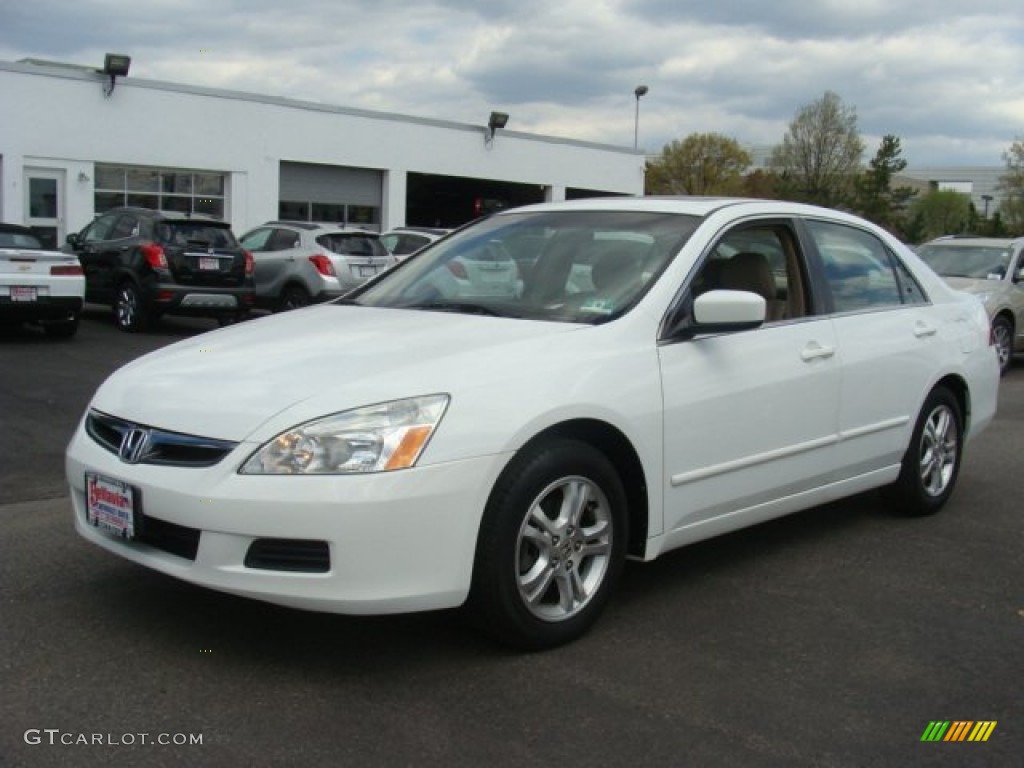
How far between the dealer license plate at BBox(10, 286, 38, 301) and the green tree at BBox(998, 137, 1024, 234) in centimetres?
5762

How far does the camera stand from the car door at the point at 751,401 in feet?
13.3

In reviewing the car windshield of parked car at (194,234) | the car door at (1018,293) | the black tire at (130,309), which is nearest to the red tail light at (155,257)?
the car windshield of parked car at (194,234)

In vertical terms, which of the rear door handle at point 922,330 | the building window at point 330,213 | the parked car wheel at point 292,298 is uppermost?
the building window at point 330,213

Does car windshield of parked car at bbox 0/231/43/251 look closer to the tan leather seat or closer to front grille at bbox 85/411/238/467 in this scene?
front grille at bbox 85/411/238/467

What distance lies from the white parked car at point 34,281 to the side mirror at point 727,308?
1046 cm

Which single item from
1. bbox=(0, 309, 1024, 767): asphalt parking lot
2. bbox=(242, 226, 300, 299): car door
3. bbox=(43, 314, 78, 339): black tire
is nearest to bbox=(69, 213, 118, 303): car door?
bbox=(43, 314, 78, 339): black tire

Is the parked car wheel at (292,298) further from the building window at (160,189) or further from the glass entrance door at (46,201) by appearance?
the building window at (160,189)

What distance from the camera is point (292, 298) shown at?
51.5 feet

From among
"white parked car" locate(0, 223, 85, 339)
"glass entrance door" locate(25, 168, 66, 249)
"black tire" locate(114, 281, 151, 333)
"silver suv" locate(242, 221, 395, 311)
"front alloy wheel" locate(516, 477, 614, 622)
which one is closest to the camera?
"front alloy wheel" locate(516, 477, 614, 622)

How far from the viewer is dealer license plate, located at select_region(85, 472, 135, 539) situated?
3473 mm

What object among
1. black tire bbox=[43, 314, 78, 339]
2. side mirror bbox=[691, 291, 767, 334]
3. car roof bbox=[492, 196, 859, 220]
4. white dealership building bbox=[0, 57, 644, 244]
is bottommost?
black tire bbox=[43, 314, 78, 339]

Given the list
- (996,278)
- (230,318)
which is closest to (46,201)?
(230,318)

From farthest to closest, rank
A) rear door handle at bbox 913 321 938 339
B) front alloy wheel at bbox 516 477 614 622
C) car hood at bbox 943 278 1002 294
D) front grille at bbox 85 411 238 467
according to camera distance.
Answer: car hood at bbox 943 278 1002 294 → rear door handle at bbox 913 321 938 339 → front alloy wheel at bbox 516 477 614 622 → front grille at bbox 85 411 238 467

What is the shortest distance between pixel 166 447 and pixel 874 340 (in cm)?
330
